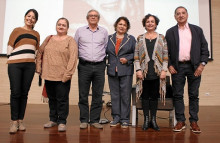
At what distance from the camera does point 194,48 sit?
199 centimetres

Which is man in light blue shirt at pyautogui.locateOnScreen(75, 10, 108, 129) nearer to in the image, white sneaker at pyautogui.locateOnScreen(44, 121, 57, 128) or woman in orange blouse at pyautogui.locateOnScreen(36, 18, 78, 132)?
woman in orange blouse at pyautogui.locateOnScreen(36, 18, 78, 132)

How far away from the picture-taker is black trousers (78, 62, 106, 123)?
6.72 ft

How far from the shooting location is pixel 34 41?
6.33 ft

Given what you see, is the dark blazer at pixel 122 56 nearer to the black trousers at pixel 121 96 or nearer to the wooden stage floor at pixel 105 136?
the black trousers at pixel 121 96

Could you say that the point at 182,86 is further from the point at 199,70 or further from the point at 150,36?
the point at 150,36

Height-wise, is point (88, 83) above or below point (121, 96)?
above

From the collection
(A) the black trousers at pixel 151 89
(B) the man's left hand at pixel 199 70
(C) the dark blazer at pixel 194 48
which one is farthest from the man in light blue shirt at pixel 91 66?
(B) the man's left hand at pixel 199 70

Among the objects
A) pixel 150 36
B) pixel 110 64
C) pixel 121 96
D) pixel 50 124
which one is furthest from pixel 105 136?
pixel 150 36

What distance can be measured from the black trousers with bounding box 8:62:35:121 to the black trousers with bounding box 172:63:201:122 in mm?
1543

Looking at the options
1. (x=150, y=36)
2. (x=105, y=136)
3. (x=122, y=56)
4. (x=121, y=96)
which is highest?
(x=150, y=36)

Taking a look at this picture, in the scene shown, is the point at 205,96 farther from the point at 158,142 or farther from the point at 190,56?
the point at 158,142

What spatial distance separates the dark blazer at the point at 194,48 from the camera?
1987 millimetres

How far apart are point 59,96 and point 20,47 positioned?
0.62 meters

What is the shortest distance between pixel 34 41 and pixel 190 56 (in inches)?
65.3
